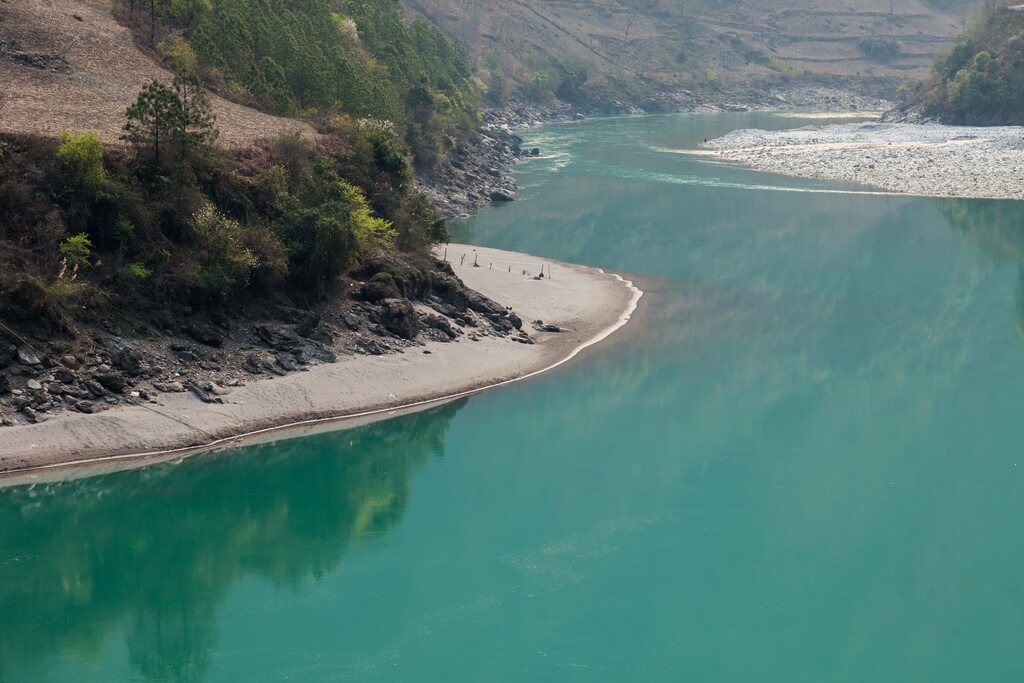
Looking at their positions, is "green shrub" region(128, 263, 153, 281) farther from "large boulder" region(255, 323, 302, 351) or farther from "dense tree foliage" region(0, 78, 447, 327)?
"large boulder" region(255, 323, 302, 351)

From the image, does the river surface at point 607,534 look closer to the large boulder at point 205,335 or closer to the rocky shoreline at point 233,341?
the rocky shoreline at point 233,341

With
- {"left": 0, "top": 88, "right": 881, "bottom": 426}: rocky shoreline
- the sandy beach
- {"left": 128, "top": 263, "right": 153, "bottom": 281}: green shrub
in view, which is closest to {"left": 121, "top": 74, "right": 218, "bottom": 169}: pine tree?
{"left": 128, "top": 263, "right": 153, "bottom": 281}: green shrub

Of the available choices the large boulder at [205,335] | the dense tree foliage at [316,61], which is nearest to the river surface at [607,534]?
the large boulder at [205,335]

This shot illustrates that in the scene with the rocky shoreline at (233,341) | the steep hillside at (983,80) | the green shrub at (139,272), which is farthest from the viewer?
the steep hillside at (983,80)

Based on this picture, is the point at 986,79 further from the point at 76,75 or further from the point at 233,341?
the point at 233,341

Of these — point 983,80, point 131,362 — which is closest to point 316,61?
point 131,362

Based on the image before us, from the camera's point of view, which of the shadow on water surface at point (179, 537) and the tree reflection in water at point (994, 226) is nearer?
the shadow on water surface at point (179, 537)
